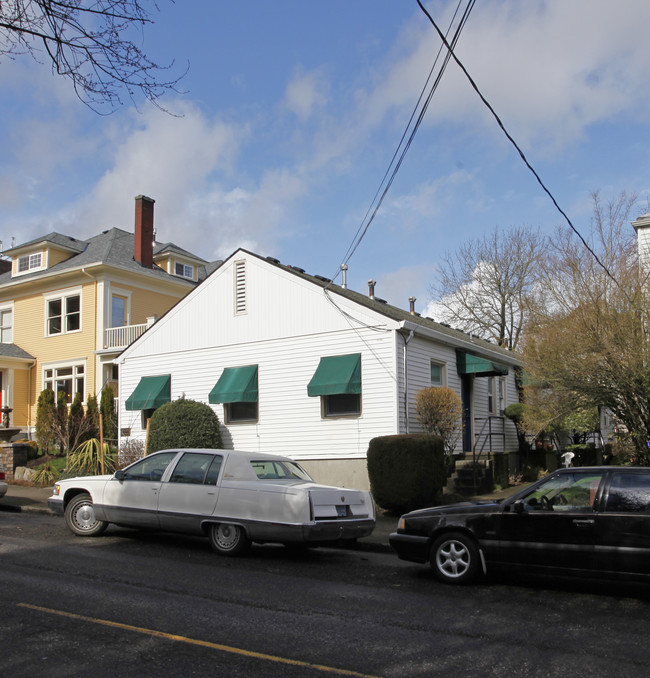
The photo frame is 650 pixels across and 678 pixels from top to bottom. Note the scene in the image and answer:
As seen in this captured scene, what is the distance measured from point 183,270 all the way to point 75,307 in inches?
242

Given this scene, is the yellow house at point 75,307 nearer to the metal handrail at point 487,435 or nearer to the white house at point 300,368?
the white house at point 300,368

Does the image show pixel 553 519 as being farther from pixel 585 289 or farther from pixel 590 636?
pixel 585 289

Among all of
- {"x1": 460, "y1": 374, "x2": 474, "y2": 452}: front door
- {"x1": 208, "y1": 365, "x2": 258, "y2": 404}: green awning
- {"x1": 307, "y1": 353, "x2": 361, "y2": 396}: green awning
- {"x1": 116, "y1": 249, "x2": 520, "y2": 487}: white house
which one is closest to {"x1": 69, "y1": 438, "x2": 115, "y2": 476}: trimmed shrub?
{"x1": 116, "y1": 249, "x2": 520, "y2": 487}: white house

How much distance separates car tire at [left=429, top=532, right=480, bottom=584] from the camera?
7.94m

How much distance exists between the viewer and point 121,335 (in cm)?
2847

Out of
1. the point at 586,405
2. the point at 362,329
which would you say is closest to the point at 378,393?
the point at 362,329

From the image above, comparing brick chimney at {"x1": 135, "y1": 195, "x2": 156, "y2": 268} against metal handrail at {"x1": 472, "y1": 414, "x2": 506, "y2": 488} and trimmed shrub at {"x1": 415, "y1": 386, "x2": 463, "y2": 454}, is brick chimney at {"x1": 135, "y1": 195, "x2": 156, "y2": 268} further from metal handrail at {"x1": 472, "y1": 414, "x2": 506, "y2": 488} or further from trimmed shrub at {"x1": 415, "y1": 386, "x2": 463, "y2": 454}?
trimmed shrub at {"x1": 415, "y1": 386, "x2": 463, "y2": 454}

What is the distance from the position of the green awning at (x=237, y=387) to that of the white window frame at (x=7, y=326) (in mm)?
17368

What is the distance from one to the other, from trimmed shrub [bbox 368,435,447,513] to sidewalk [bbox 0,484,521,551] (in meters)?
0.44

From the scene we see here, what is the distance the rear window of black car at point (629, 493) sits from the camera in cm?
729

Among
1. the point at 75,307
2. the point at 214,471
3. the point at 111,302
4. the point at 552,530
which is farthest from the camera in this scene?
the point at 75,307

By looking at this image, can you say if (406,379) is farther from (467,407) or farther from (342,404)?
(467,407)

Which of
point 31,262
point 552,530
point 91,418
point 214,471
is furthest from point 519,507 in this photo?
point 31,262

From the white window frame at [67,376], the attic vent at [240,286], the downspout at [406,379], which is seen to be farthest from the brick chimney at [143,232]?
the downspout at [406,379]
